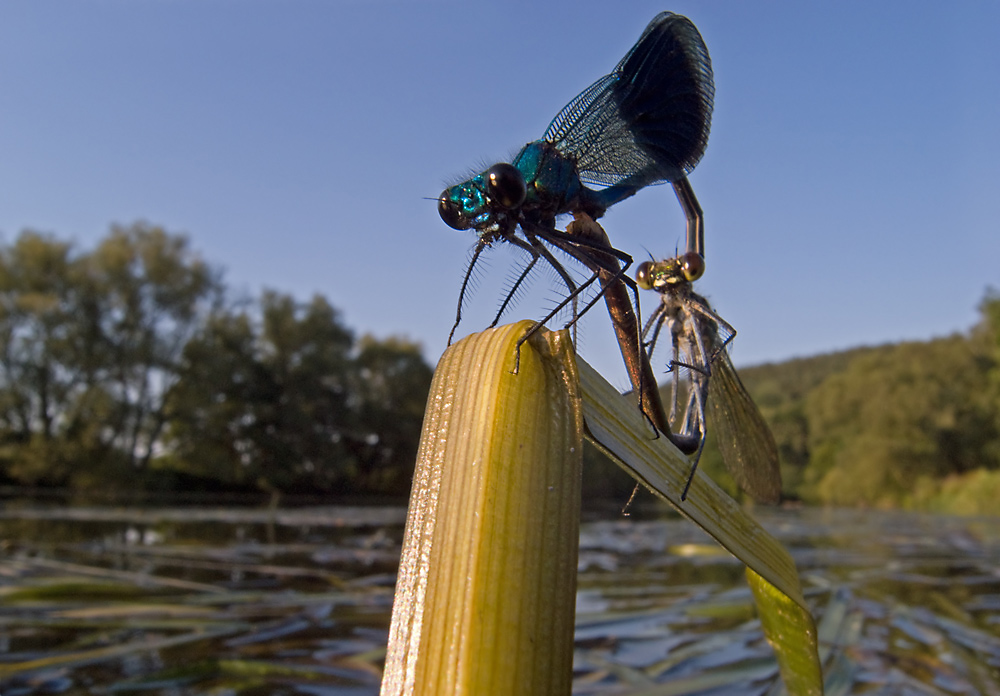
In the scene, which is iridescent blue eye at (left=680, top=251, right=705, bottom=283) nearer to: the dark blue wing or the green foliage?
the dark blue wing

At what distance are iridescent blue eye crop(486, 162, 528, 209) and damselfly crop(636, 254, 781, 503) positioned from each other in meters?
0.50

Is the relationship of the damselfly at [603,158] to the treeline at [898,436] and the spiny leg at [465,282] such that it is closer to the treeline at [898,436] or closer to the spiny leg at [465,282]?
the spiny leg at [465,282]

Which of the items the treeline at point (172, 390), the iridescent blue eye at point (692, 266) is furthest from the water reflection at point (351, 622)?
the treeline at point (172, 390)

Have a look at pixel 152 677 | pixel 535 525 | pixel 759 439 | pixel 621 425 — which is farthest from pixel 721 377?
pixel 152 677

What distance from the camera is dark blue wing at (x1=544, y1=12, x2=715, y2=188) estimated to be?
1.33m

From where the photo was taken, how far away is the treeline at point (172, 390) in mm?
24750

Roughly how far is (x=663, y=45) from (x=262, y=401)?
99.8 ft

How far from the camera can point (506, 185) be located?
4.06ft

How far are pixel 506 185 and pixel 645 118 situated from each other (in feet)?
1.31

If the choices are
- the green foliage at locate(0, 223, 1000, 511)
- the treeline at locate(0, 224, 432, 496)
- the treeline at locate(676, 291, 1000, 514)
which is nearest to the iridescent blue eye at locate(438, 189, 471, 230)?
the green foliage at locate(0, 223, 1000, 511)

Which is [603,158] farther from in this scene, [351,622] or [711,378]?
[351,622]

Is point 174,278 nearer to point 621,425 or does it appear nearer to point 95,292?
point 95,292

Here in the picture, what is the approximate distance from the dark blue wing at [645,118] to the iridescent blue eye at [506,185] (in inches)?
8.0

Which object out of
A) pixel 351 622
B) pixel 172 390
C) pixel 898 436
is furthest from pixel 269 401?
pixel 898 436
